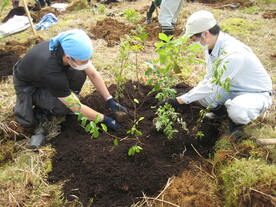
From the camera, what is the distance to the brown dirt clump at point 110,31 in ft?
16.5

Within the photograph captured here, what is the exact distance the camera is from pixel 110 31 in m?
5.29

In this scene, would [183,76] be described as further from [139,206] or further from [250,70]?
[139,206]

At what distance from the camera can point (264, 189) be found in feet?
4.95

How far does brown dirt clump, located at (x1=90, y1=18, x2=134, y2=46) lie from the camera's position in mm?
5043

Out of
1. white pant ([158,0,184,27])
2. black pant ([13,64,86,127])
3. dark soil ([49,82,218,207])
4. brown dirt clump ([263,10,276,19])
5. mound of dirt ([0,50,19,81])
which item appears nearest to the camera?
dark soil ([49,82,218,207])

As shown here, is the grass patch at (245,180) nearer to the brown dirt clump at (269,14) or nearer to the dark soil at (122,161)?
the dark soil at (122,161)

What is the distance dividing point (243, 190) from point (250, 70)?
1140 millimetres

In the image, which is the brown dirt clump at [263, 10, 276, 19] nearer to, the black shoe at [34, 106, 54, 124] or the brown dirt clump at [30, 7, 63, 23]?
the black shoe at [34, 106, 54, 124]

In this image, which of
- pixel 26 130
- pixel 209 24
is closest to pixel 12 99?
pixel 26 130

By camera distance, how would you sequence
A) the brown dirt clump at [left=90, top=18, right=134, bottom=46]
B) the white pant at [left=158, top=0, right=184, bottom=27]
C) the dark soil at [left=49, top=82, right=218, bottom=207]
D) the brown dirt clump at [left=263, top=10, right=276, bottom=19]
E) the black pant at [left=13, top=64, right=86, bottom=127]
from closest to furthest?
the dark soil at [left=49, top=82, right=218, bottom=207], the black pant at [left=13, top=64, right=86, bottom=127], the white pant at [left=158, top=0, right=184, bottom=27], the brown dirt clump at [left=90, top=18, right=134, bottom=46], the brown dirt clump at [left=263, top=10, right=276, bottom=19]

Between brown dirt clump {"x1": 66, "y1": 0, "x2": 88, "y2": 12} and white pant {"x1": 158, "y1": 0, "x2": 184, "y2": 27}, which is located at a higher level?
white pant {"x1": 158, "y1": 0, "x2": 184, "y2": 27}

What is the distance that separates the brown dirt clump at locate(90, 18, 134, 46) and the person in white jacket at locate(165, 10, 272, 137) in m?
2.96

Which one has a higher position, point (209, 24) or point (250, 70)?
point (209, 24)

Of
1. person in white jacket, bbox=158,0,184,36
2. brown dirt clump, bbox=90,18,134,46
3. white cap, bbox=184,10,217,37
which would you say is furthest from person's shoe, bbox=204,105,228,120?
brown dirt clump, bbox=90,18,134,46
